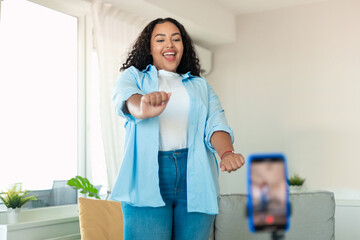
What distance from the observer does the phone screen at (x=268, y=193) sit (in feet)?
1.10

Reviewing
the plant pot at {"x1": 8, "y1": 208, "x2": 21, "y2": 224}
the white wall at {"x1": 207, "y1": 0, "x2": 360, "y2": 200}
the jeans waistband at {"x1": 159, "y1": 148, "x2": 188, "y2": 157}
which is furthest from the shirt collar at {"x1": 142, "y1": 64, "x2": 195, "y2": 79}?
the white wall at {"x1": 207, "y1": 0, "x2": 360, "y2": 200}

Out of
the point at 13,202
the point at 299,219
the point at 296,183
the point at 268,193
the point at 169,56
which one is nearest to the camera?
the point at 268,193

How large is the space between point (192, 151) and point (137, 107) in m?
0.26

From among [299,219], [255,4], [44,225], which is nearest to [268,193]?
[299,219]

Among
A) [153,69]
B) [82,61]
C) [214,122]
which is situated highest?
[82,61]

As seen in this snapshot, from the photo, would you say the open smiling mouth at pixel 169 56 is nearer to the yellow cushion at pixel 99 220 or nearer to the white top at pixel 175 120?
the white top at pixel 175 120

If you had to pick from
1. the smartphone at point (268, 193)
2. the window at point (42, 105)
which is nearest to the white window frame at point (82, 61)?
the window at point (42, 105)

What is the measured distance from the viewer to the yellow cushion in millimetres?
2709

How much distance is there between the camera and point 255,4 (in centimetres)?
457

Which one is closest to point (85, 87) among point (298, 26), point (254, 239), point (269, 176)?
point (254, 239)

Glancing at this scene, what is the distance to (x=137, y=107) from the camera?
1.13 meters

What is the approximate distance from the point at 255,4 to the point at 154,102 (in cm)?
392

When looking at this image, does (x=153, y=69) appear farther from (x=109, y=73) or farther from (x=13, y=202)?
(x=109, y=73)

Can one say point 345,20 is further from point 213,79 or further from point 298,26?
point 213,79
